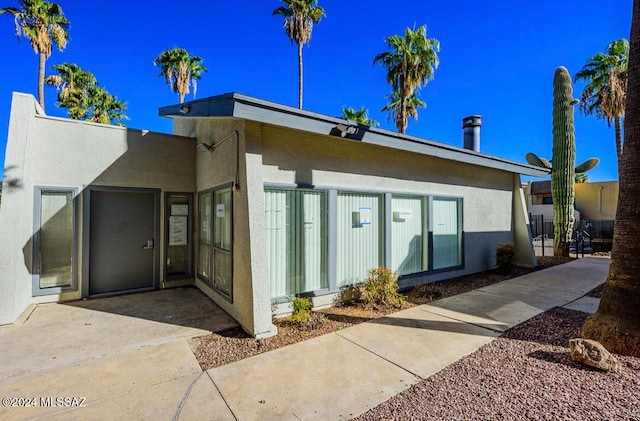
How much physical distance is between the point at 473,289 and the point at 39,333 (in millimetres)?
8176

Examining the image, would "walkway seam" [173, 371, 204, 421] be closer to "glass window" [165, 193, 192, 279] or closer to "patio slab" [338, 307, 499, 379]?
"patio slab" [338, 307, 499, 379]

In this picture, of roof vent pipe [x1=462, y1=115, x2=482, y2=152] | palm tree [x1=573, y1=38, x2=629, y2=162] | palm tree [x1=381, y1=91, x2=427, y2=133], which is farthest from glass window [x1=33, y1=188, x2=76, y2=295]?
palm tree [x1=573, y1=38, x2=629, y2=162]

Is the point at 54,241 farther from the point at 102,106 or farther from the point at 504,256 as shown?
the point at 102,106

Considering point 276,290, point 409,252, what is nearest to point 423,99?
point 409,252

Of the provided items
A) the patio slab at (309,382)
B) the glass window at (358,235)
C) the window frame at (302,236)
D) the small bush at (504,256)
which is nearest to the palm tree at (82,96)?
the window frame at (302,236)

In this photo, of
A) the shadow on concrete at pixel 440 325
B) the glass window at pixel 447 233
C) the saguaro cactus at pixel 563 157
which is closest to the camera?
the shadow on concrete at pixel 440 325

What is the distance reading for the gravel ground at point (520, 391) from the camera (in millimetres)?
2551

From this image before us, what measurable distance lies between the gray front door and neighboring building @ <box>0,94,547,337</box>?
2cm

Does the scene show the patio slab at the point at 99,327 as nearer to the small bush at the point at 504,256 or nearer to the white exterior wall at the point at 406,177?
the white exterior wall at the point at 406,177

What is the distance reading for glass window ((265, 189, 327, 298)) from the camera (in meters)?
5.01

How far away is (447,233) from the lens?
7711 millimetres

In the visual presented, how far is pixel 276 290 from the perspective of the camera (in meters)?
5.00

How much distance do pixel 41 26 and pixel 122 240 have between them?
53.3 ft

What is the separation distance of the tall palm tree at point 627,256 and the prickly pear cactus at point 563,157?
917cm
